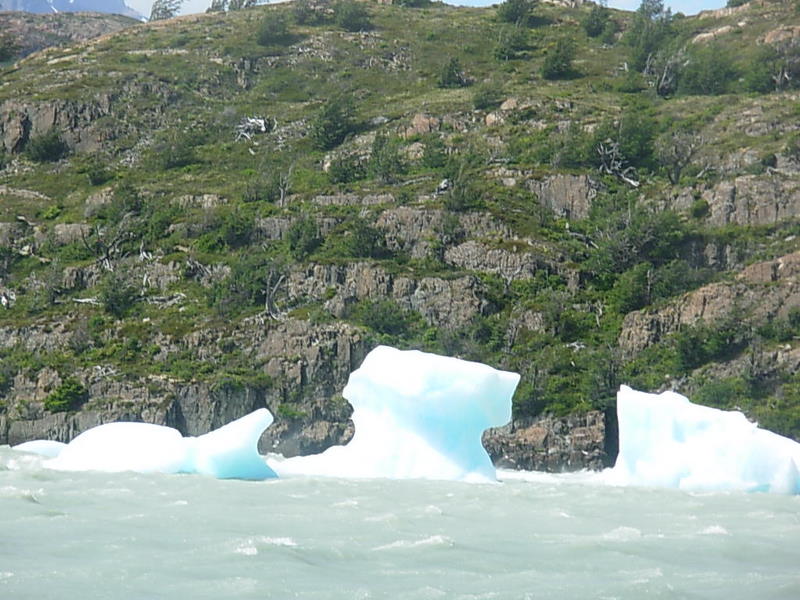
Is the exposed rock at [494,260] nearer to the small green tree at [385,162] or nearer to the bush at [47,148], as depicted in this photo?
the small green tree at [385,162]

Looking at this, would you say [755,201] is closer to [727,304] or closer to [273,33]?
[727,304]

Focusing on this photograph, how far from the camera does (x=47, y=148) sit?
81000 mm

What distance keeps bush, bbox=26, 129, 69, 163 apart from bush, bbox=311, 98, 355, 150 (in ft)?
67.0

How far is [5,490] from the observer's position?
944 inches

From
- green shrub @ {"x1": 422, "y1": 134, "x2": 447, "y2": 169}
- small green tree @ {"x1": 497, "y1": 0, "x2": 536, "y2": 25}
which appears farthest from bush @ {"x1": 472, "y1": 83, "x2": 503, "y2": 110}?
small green tree @ {"x1": 497, "y1": 0, "x2": 536, "y2": 25}

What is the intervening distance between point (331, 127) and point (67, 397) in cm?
3676

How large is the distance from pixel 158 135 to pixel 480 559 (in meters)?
72.0

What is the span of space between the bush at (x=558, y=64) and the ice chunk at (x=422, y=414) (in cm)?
5982

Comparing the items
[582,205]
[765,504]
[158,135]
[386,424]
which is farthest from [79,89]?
[765,504]

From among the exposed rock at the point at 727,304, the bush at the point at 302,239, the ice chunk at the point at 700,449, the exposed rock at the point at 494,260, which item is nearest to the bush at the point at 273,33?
the bush at the point at 302,239

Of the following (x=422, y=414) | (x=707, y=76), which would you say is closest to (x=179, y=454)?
(x=422, y=414)

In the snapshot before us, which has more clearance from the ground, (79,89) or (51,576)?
(79,89)

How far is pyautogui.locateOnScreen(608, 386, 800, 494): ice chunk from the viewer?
30.0 m

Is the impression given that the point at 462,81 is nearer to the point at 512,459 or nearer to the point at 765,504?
the point at 512,459
